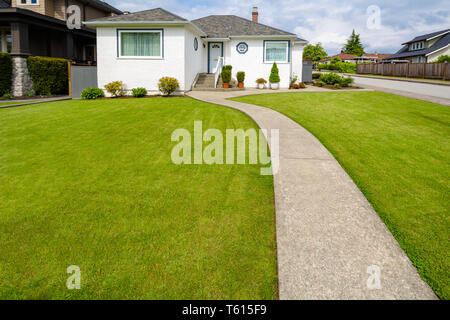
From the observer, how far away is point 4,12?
1817cm

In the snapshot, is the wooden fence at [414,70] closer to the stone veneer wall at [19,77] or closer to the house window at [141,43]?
the house window at [141,43]

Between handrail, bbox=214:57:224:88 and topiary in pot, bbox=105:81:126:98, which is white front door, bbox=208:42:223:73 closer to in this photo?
handrail, bbox=214:57:224:88

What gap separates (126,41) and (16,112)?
25.5 feet

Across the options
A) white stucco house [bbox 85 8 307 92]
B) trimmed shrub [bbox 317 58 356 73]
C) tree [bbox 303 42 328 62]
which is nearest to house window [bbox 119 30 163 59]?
white stucco house [bbox 85 8 307 92]

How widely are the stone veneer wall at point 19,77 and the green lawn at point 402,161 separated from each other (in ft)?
49.3

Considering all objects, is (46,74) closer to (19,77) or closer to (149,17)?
(19,77)

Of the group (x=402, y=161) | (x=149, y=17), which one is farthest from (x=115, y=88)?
(x=402, y=161)

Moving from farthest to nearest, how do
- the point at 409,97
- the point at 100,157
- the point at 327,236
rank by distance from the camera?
1. the point at 409,97
2. the point at 100,157
3. the point at 327,236

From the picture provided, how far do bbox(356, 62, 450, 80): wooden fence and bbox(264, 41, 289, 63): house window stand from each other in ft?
58.6

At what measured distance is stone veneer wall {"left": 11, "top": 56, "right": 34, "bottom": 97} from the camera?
729 inches

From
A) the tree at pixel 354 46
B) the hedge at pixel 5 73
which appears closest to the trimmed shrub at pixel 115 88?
the hedge at pixel 5 73

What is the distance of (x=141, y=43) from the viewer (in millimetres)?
17625
